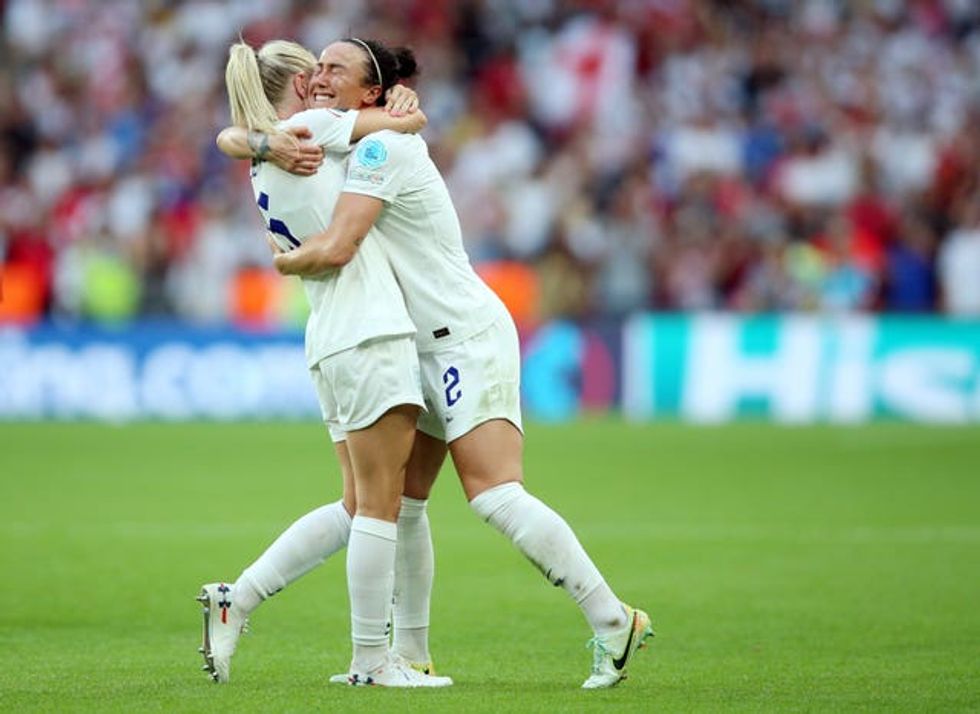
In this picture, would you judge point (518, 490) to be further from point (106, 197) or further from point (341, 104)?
point (106, 197)

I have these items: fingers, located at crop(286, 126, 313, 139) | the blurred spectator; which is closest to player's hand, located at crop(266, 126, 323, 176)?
fingers, located at crop(286, 126, 313, 139)

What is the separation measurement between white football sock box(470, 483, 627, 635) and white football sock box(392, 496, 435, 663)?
45 centimetres

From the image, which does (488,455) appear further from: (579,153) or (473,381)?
(579,153)

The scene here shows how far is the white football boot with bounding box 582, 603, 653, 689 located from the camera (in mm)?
6828

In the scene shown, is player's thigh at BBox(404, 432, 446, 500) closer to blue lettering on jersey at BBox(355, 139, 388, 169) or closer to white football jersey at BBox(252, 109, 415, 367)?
white football jersey at BBox(252, 109, 415, 367)

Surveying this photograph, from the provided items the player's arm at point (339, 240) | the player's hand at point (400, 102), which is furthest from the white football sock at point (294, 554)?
the player's hand at point (400, 102)

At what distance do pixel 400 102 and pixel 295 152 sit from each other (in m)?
0.48

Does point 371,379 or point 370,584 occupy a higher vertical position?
point 371,379

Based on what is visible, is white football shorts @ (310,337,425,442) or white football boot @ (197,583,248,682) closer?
white football shorts @ (310,337,425,442)

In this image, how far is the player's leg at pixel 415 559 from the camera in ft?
23.7

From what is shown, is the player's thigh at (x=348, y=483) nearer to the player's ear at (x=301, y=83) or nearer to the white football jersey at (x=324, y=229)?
the white football jersey at (x=324, y=229)

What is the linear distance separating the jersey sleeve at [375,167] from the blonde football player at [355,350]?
106 millimetres

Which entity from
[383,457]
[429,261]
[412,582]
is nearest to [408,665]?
[412,582]

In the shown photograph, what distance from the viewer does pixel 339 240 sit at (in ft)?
22.0
